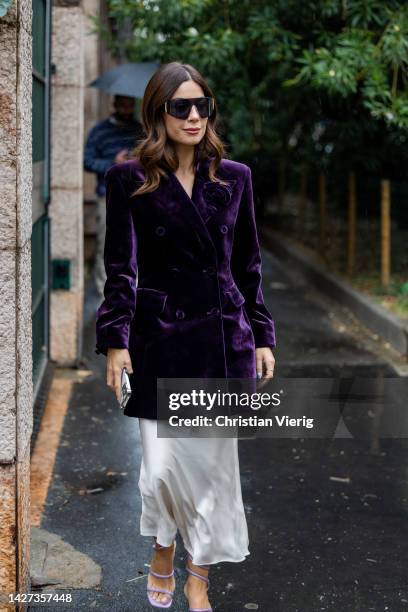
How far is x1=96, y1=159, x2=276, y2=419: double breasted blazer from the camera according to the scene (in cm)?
398

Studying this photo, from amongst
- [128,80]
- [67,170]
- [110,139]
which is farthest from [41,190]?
[128,80]

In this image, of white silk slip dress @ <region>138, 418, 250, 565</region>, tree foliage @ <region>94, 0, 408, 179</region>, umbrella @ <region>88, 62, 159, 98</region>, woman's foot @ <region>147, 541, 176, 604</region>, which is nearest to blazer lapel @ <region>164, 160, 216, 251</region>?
white silk slip dress @ <region>138, 418, 250, 565</region>

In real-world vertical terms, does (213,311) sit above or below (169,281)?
below

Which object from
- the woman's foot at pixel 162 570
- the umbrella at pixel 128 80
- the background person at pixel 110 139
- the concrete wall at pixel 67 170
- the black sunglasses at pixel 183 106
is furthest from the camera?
the umbrella at pixel 128 80

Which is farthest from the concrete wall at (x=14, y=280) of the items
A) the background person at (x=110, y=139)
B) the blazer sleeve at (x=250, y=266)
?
the background person at (x=110, y=139)

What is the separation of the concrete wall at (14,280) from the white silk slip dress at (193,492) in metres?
0.46

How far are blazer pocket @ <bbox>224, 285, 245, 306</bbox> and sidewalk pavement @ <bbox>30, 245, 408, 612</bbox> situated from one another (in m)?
1.25

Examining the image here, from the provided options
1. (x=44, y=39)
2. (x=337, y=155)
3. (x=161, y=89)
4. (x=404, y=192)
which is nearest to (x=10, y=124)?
(x=161, y=89)

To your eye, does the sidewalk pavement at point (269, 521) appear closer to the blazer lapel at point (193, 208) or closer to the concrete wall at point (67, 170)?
the concrete wall at point (67, 170)

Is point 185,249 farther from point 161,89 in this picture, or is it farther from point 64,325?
point 64,325

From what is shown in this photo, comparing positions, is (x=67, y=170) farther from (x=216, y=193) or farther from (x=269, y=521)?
(x=216, y=193)

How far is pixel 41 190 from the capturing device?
24.4 feet

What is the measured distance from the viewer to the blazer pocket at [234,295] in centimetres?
410

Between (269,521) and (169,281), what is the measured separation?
1.86 meters
